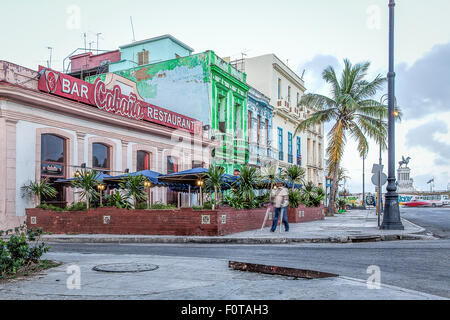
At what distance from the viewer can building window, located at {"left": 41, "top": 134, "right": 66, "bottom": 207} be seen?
1847cm

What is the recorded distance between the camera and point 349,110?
2956 centimetres

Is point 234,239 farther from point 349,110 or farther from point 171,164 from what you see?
point 349,110

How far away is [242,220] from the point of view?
15953 millimetres

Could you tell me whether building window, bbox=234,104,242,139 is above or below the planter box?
above

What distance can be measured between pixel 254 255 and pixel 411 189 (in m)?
89.5

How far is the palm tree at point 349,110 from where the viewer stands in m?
28.4

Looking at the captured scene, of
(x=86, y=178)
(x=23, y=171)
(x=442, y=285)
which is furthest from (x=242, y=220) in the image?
(x=442, y=285)

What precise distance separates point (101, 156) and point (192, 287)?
1715 centimetres

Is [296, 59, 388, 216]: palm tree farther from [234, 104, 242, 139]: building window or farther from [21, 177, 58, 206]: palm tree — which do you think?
[21, 177, 58, 206]: palm tree

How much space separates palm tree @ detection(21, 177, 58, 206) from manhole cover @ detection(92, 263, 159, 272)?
36.3 ft

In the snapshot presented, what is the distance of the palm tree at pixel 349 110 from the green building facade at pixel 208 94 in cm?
480

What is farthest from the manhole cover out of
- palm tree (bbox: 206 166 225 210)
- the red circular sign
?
the red circular sign
